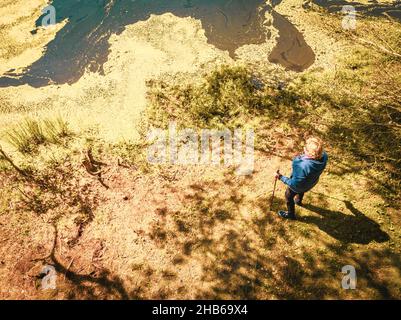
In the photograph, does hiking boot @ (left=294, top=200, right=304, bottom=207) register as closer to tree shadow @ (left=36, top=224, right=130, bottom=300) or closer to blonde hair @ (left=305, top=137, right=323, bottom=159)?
blonde hair @ (left=305, top=137, right=323, bottom=159)

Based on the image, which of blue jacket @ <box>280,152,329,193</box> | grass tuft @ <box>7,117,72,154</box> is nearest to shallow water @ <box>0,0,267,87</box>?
grass tuft @ <box>7,117,72,154</box>

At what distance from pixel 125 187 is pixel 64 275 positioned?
1552 millimetres

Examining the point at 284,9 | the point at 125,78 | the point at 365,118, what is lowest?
the point at 365,118

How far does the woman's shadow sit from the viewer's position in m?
4.25

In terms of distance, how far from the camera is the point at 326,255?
4148mm

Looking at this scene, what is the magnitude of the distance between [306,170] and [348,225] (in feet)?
4.44

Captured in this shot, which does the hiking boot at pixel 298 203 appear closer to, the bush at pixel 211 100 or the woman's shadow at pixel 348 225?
the woman's shadow at pixel 348 225

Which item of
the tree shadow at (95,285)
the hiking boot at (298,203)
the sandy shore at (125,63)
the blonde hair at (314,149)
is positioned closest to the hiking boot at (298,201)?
the hiking boot at (298,203)

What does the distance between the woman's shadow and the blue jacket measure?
34.0 inches

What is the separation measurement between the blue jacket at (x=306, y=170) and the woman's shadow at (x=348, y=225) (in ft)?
2.83

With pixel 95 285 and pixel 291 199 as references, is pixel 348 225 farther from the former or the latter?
pixel 95 285

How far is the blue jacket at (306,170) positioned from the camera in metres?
3.63
